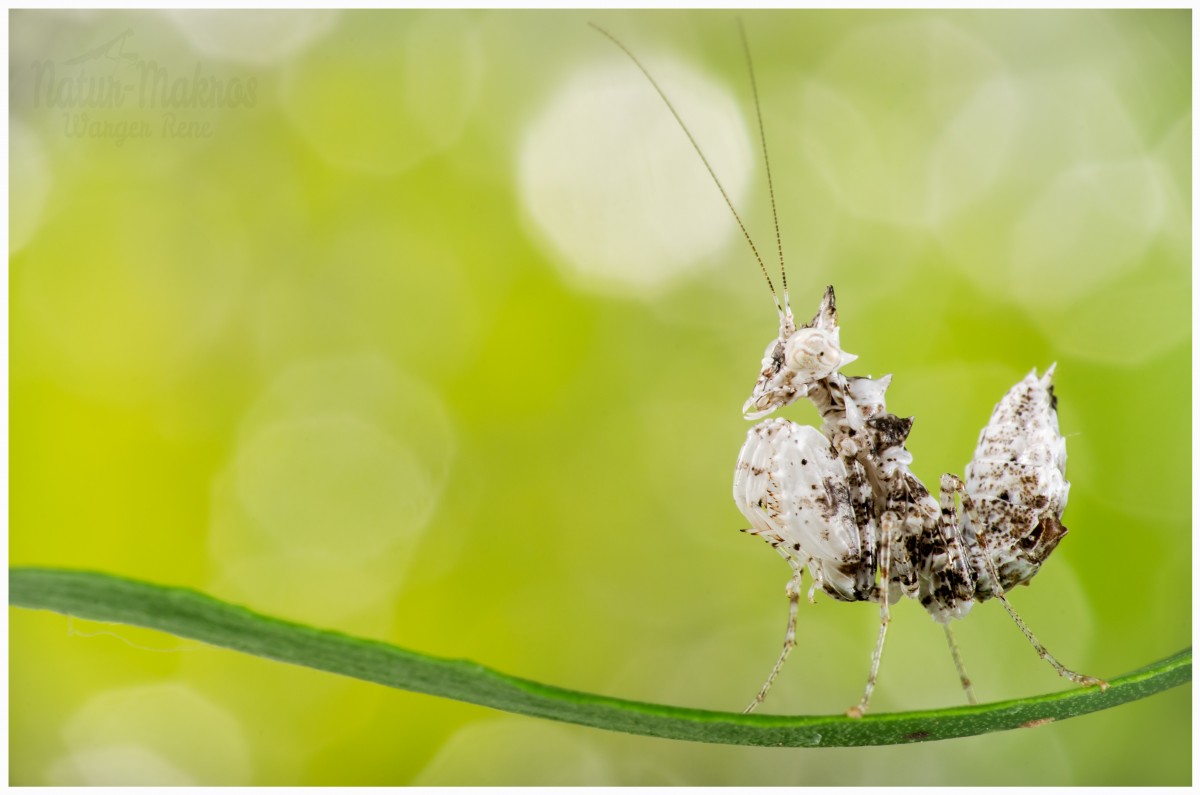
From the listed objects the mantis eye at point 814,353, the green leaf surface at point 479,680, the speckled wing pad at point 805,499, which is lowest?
the green leaf surface at point 479,680

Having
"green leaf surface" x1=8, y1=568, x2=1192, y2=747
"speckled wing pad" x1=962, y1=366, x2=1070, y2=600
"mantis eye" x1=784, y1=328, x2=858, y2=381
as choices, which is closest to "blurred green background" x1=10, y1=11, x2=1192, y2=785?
"speckled wing pad" x1=962, y1=366, x2=1070, y2=600

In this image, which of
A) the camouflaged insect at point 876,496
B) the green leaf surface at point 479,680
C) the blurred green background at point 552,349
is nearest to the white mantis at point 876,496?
the camouflaged insect at point 876,496

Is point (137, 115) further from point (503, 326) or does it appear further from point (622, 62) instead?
point (622, 62)

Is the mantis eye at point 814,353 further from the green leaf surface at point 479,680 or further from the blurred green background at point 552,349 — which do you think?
the blurred green background at point 552,349

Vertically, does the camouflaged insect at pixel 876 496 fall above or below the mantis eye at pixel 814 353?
below

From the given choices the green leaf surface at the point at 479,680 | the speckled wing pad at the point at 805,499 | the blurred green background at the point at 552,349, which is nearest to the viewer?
the green leaf surface at the point at 479,680

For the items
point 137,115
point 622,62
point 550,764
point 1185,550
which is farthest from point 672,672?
point 137,115

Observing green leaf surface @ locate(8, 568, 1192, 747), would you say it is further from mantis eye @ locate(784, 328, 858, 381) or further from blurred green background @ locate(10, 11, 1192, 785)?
blurred green background @ locate(10, 11, 1192, 785)
